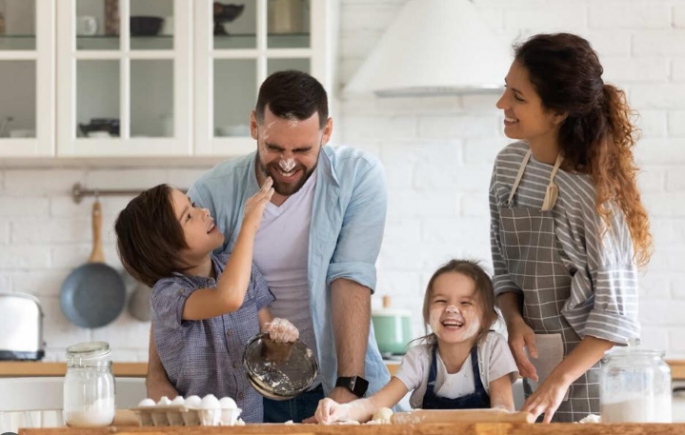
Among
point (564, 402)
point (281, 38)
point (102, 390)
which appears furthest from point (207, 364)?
point (281, 38)

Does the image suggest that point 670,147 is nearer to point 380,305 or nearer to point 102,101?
point 380,305

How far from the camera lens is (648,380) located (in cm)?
190

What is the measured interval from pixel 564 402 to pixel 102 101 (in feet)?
7.47

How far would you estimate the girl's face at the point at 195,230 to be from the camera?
2531 millimetres

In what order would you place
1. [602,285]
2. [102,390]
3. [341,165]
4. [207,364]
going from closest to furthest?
1. [102,390]
2. [602,285]
3. [207,364]
4. [341,165]

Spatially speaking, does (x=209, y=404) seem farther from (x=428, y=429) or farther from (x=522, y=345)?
(x=522, y=345)

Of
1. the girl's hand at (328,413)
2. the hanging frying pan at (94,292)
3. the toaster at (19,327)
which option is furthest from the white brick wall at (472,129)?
the girl's hand at (328,413)

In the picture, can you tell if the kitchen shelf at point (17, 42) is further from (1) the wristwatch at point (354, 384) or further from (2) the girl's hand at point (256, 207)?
(1) the wristwatch at point (354, 384)

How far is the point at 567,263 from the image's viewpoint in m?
2.50

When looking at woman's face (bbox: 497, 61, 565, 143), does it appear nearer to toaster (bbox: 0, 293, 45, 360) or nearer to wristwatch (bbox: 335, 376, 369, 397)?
wristwatch (bbox: 335, 376, 369, 397)

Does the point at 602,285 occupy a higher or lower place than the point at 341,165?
lower

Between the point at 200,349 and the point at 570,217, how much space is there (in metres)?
0.80

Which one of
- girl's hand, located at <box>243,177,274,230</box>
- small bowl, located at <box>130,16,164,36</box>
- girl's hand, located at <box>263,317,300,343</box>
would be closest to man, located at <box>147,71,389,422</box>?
girl's hand, located at <box>243,177,274,230</box>

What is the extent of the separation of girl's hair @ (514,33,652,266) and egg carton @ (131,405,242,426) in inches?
35.7
